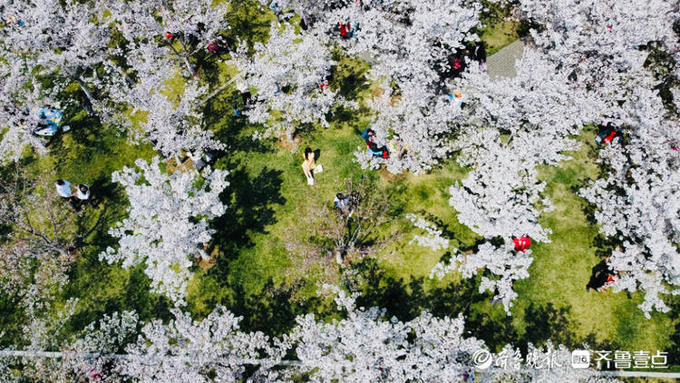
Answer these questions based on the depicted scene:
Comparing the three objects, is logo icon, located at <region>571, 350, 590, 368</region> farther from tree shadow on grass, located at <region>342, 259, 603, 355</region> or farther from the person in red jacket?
the person in red jacket

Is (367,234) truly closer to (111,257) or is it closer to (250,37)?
(111,257)

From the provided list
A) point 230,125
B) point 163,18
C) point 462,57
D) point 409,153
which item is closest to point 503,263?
point 409,153

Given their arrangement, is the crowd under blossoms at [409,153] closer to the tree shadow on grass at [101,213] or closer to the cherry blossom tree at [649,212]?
the cherry blossom tree at [649,212]

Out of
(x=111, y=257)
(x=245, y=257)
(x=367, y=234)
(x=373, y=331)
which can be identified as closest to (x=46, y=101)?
(x=111, y=257)

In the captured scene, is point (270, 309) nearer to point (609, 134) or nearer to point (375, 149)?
point (375, 149)

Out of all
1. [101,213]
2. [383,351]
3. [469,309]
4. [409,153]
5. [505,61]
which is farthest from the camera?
[505,61]

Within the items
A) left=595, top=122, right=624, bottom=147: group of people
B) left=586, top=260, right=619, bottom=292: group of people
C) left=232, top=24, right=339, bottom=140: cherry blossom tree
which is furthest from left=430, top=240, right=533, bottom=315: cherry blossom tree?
left=232, top=24, right=339, bottom=140: cherry blossom tree
